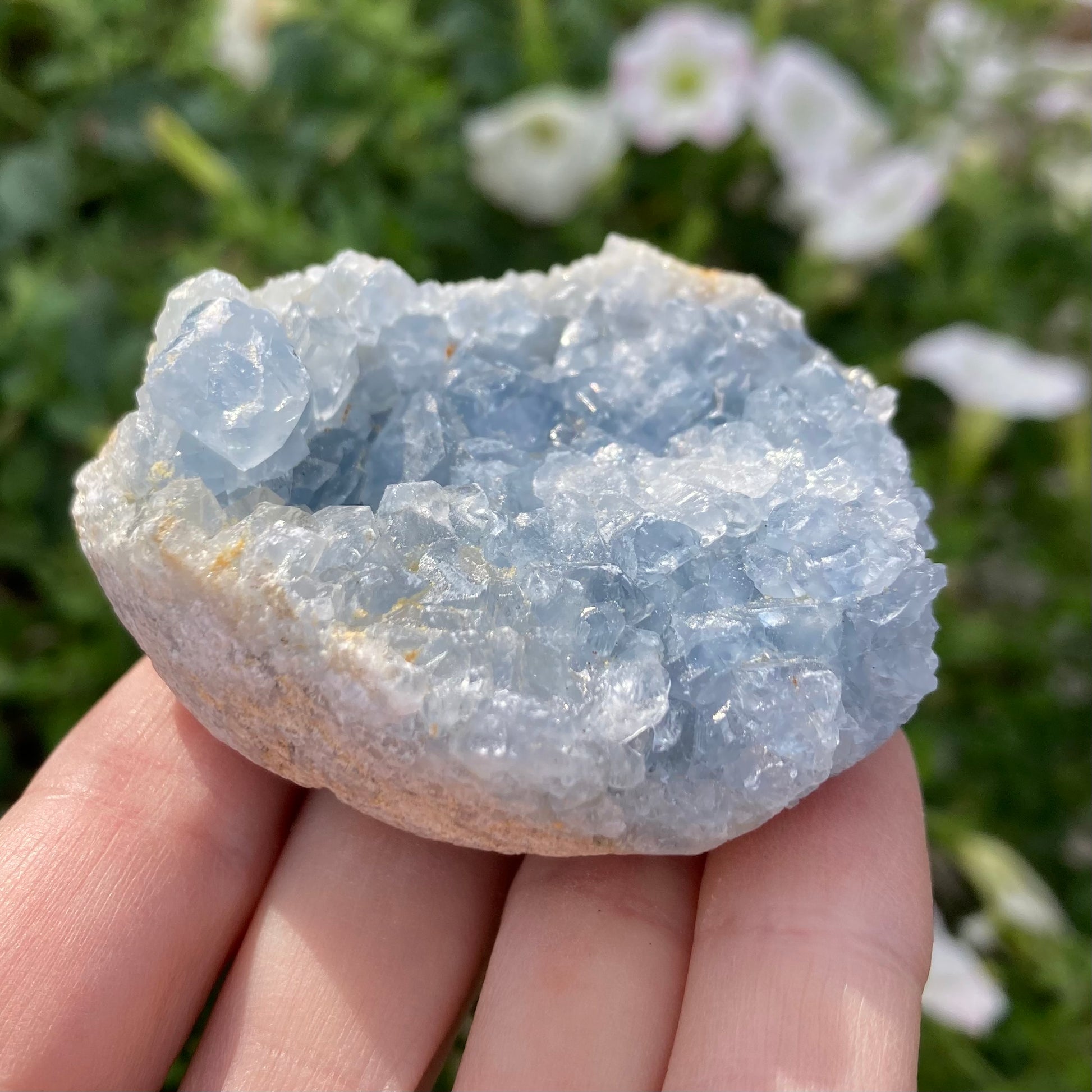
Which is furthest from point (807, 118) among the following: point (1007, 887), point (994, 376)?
point (1007, 887)

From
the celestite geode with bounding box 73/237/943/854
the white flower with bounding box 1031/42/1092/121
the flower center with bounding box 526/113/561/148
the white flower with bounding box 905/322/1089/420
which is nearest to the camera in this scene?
the celestite geode with bounding box 73/237/943/854

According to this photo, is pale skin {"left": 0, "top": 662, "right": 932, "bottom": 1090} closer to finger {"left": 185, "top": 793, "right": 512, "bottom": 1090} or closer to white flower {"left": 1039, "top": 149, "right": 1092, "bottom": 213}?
finger {"left": 185, "top": 793, "right": 512, "bottom": 1090}

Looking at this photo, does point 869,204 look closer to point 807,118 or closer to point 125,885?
point 807,118

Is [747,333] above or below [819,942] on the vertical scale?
above

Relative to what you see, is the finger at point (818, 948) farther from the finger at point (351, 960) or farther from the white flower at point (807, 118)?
the white flower at point (807, 118)

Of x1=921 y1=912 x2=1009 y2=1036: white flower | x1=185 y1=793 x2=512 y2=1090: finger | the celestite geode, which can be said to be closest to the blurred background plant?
x1=921 y1=912 x2=1009 y2=1036: white flower

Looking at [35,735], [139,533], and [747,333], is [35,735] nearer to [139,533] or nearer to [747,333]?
[139,533]

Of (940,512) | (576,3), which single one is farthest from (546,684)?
(576,3)
